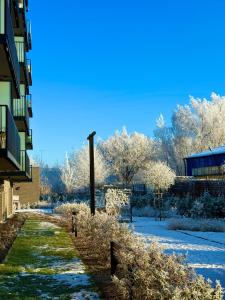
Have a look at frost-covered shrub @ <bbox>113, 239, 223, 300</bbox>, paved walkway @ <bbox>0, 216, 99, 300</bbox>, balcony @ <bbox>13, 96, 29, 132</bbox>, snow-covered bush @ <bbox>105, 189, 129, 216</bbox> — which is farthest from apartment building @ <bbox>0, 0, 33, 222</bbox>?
snow-covered bush @ <bbox>105, 189, 129, 216</bbox>

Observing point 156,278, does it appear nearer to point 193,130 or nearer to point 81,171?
point 193,130

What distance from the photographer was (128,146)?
235 feet

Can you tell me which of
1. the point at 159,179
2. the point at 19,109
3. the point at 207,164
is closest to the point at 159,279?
the point at 19,109

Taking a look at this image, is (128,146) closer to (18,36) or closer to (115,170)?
(115,170)

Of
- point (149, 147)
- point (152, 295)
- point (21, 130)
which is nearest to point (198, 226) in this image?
point (21, 130)

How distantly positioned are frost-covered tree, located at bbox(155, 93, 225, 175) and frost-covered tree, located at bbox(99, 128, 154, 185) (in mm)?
4662

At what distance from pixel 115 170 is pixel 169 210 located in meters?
39.3

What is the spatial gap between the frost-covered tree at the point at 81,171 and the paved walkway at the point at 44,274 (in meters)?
54.2

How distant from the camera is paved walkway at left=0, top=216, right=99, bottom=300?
775 centimetres

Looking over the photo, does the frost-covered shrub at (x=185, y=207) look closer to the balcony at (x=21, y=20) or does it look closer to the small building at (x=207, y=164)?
the balcony at (x=21, y=20)

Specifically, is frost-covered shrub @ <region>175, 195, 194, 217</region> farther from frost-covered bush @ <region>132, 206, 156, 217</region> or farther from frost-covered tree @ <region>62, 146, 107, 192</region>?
frost-covered tree @ <region>62, 146, 107, 192</region>

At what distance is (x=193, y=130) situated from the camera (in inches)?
2474

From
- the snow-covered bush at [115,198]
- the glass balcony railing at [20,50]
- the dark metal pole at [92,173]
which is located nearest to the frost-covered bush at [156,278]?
the dark metal pole at [92,173]

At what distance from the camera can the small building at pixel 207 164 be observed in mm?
50669
